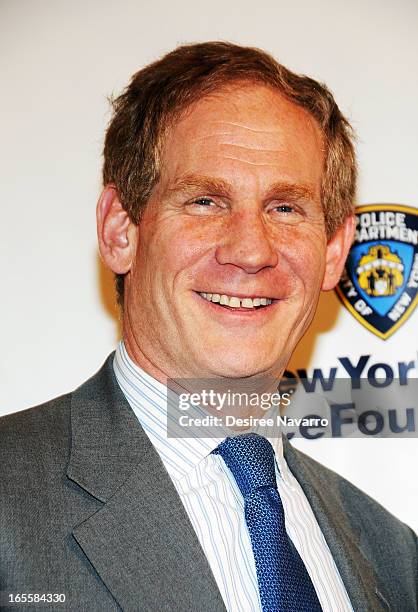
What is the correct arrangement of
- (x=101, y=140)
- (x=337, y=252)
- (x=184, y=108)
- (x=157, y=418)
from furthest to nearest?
(x=101, y=140)
(x=337, y=252)
(x=184, y=108)
(x=157, y=418)

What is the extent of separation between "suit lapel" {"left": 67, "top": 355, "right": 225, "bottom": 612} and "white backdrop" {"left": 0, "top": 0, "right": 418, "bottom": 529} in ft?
2.12

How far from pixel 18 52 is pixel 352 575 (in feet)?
5.32

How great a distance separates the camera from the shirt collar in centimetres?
172

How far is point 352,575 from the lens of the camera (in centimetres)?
179

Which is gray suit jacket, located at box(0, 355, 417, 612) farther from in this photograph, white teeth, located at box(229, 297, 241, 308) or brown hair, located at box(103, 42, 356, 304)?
brown hair, located at box(103, 42, 356, 304)

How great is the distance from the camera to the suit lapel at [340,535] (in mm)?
→ 1782

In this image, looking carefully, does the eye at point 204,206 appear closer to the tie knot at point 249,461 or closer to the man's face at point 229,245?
the man's face at point 229,245

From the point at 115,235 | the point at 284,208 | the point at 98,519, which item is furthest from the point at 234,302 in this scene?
the point at 98,519

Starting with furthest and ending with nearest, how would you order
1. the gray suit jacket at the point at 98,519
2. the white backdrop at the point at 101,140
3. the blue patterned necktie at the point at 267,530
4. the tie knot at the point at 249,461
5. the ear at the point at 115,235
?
the white backdrop at the point at 101,140 < the ear at the point at 115,235 < the tie knot at the point at 249,461 < the blue patterned necktie at the point at 267,530 < the gray suit jacket at the point at 98,519

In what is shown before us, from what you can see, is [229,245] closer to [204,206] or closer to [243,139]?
[204,206]

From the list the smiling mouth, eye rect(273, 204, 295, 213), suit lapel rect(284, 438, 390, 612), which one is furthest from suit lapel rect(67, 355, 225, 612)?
eye rect(273, 204, 295, 213)

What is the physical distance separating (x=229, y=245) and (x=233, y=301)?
126 millimetres

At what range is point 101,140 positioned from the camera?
239cm

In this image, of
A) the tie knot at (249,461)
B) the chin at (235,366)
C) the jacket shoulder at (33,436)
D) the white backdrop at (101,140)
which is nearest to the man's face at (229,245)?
the chin at (235,366)
